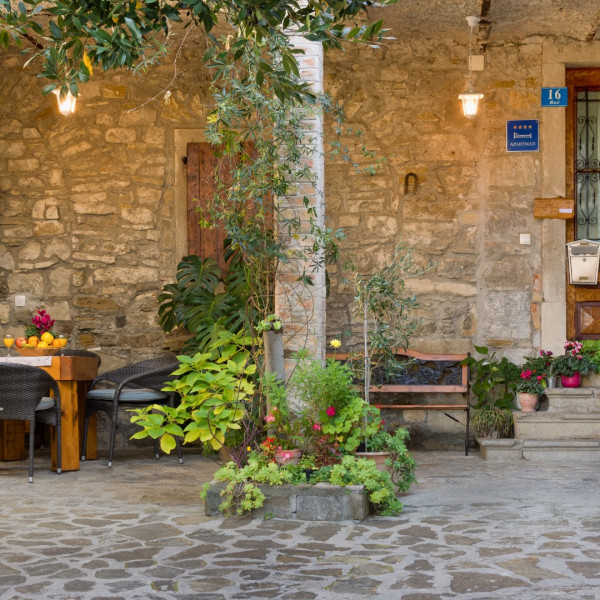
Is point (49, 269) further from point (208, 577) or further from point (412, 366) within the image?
point (208, 577)

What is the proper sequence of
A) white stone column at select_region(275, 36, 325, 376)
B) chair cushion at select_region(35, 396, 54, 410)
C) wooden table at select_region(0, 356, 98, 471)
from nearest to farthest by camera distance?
white stone column at select_region(275, 36, 325, 376) < chair cushion at select_region(35, 396, 54, 410) < wooden table at select_region(0, 356, 98, 471)

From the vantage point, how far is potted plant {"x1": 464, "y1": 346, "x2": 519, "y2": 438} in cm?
719

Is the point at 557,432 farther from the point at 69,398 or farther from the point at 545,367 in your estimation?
the point at 69,398

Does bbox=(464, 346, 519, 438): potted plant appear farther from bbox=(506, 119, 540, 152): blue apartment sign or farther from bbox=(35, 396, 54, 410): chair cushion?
bbox=(35, 396, 54, 410): chair cushion

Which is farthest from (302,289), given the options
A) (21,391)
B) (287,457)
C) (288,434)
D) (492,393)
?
(492,393)

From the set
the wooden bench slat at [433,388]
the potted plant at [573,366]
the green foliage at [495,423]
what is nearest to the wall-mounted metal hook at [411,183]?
the wooden bench slat at [433,388]

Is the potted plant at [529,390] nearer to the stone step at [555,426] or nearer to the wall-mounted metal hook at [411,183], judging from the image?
the stone step at [555,426]

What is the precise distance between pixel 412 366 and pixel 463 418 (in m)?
0.58

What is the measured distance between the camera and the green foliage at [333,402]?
16.0 ft

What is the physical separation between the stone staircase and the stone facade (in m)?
0.54

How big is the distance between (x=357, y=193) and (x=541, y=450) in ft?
8.12

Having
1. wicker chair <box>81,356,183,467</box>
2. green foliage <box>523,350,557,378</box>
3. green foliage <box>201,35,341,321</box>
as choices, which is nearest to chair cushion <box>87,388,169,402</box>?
wicker chair <box>81,356,183,467</box>

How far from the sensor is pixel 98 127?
7.89m

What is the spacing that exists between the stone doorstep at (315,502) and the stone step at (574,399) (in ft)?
9.51
